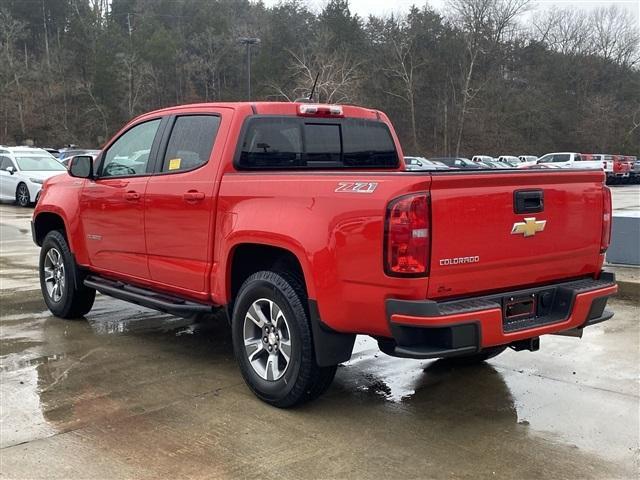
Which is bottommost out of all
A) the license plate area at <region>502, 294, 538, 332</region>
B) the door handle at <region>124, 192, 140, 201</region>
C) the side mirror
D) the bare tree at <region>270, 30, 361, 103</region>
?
the license plate area at <region>502, 294, 538, 332</region>

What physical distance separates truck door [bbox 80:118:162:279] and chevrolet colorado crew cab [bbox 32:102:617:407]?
0.02 m

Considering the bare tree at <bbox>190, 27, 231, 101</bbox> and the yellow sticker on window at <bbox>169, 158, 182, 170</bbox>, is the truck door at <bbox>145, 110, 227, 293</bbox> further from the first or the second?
the bare tree at <bbox>190, 27, 231, 101</bbox>

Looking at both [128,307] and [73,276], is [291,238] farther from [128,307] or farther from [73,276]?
[128,307]

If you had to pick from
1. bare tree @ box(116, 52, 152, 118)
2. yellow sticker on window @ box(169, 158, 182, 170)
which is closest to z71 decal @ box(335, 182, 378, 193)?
yellow sticker on window @ box(169, 158, 182, 170)

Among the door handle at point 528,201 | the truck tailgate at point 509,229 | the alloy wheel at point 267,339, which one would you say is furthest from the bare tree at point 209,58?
the door handle at point 528,201

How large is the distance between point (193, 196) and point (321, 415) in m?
1.76

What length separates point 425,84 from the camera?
68.2 metres

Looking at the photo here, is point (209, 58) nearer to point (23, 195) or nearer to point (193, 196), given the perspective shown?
point (23, 195)

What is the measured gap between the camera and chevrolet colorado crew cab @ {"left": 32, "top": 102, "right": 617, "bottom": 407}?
3436 millimetres

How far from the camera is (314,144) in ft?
16.3

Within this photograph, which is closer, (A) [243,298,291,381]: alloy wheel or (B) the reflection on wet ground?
(B) the reflection on wet ground

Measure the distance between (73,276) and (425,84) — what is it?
215 ft

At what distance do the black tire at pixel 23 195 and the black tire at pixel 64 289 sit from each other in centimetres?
1418

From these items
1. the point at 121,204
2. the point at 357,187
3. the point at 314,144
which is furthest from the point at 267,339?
the point at 121,204
